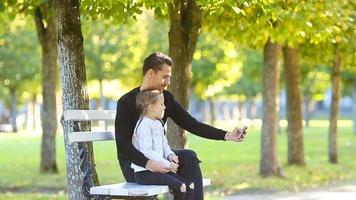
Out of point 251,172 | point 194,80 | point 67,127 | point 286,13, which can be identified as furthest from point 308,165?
point 194,80

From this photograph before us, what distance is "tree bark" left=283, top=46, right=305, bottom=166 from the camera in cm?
1841

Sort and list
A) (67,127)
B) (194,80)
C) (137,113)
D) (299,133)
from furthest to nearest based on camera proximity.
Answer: (194,80), (299,133), (67,127), (137,113)

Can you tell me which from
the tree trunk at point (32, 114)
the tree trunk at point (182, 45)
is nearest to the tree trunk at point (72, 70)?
the tree trunk at point (182, 45)

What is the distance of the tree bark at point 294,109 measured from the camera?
18406 mm

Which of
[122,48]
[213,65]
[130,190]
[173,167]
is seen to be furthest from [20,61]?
[130,190]

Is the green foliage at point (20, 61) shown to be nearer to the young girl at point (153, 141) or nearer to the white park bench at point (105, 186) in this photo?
the white park bench at point (105, 186)

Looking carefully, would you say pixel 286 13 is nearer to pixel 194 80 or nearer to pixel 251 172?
pixel 251 172

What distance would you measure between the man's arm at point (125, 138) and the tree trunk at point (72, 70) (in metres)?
1.09

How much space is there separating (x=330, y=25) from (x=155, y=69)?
636 cm

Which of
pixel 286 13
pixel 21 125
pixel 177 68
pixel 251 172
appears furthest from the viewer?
pixel 21 125

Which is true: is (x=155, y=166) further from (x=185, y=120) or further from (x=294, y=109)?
(x=294, y=109)

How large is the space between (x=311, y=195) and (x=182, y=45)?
3.62m

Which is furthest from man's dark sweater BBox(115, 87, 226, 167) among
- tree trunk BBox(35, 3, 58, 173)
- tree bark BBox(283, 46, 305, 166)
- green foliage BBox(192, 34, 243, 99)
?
green foliage BBox(192, 34, 243, 99)

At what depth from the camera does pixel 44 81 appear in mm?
17312
